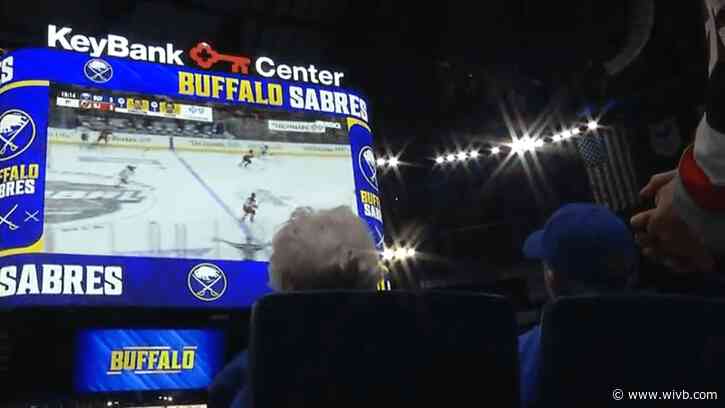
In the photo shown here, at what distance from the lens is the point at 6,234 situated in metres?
4.60

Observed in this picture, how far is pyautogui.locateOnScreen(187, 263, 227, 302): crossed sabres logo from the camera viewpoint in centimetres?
495

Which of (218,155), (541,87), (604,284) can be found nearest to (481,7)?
(541,87)

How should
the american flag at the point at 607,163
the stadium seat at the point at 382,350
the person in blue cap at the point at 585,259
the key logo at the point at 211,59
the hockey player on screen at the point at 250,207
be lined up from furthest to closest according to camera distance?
the key logo at the point at 211,59
the hockey player on screen at the point at 250,207
the american flag at the point at 607,163
the person in blue cap at the point at 585,259
the stadium seat at the point at 382,350

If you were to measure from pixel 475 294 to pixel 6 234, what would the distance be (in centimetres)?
401

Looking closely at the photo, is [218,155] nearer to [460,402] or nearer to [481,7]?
[481,7]

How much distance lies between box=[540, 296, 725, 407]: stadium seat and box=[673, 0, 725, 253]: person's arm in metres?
0.50

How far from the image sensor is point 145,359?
472 cm

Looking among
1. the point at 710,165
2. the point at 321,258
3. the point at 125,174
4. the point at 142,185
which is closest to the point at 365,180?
the point at 142,185

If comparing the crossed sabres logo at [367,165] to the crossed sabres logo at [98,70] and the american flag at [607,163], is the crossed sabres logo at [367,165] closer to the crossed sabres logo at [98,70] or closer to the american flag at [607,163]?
the american flag at [607,163]

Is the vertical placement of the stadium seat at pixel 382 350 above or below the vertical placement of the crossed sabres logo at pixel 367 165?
below

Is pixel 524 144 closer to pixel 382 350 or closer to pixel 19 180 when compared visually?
pixel 19 180

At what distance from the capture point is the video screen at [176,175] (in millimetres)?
4793

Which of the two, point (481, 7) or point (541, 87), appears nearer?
point (481, 7)

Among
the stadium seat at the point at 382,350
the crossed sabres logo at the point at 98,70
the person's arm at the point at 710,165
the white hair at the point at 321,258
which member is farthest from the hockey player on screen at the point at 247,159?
the person's arm at the point at 710,165
